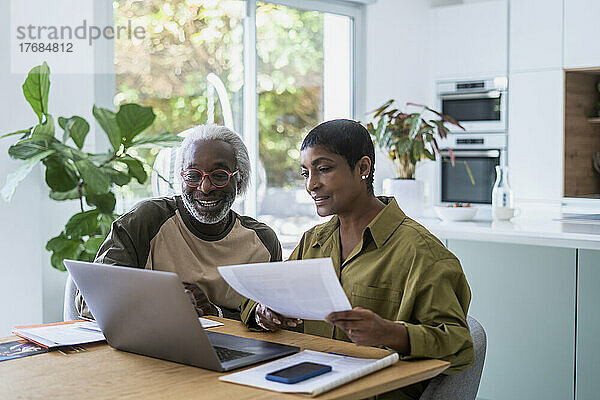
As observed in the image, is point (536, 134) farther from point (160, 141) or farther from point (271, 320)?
point (271, 320)

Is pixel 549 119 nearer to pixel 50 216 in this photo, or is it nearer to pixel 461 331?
pixel 50 216

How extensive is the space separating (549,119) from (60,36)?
3385 mm

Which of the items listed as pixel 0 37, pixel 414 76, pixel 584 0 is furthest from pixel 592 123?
pixel 0 37

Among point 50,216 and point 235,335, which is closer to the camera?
point 235,335

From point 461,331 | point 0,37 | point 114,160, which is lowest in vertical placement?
point 461,331

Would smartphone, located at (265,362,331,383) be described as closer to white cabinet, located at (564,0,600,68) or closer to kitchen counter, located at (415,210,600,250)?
kitchen counter, located at (415,210,600,250)

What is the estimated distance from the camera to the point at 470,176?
5.48 meters

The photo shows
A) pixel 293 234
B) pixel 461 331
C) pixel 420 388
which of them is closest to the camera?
pixel 461 331

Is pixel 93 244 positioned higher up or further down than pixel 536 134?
further down

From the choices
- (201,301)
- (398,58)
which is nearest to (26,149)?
(201,301)

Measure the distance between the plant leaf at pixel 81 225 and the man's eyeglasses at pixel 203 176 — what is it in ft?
3.21

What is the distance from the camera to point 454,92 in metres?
5.74

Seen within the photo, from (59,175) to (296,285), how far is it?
1985 mm

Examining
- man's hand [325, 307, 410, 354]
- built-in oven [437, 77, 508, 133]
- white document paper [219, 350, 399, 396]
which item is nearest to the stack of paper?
white document paper [219, 350, 399, 396]
